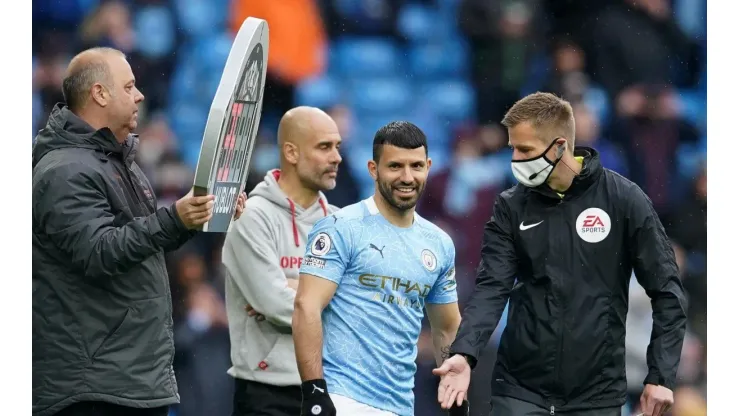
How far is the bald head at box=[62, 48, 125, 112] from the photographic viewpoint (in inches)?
172

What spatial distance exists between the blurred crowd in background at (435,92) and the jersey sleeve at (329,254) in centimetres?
301

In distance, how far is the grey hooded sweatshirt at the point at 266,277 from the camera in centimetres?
515

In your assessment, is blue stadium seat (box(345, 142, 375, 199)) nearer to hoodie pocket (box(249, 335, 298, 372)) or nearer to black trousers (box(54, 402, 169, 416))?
hoodie pocket (box(249, 335, 298, 372))

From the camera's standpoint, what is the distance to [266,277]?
5.15m

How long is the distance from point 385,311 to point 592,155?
3.23 feet

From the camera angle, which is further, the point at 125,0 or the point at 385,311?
the point at 125,0

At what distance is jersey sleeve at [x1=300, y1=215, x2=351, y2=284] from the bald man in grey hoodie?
2.61ft

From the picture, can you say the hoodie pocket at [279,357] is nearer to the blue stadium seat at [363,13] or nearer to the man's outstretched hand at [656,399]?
the man's outstretched hand at [656,399]

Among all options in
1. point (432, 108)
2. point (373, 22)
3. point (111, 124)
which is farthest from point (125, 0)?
point (111, 124)

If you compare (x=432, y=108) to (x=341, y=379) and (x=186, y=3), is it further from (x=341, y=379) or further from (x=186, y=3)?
(x=341, y=379)

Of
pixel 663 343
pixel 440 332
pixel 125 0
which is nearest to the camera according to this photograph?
pixel 663 343

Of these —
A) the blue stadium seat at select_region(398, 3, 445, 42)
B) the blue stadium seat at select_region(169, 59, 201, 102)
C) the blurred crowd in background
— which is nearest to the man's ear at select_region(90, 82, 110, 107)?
the blurred crowd in background

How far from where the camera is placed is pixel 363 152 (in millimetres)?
7738

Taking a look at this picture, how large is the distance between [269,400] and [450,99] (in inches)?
129
